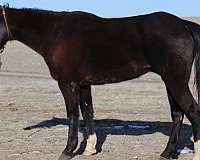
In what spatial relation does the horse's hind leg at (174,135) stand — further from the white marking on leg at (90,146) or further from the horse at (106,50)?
the white marking on leg at (90,146)

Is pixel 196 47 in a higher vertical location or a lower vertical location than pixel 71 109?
higher

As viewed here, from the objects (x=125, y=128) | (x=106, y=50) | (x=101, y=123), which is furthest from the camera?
(x=101, y=123)

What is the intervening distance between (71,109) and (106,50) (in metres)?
1.17

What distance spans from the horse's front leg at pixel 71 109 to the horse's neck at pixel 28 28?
811mm

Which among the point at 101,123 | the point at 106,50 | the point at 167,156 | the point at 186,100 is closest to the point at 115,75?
the point at 106,50

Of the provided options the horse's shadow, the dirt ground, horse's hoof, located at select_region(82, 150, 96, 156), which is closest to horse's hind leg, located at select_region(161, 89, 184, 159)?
the dirt ground

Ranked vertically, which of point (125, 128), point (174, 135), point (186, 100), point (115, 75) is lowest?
point (125, 128)

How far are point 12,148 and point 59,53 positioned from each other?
211 centimetres

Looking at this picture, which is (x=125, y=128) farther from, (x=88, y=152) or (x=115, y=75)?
(x=115, y=75)

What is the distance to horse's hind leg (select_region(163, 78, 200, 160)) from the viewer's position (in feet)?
25.8

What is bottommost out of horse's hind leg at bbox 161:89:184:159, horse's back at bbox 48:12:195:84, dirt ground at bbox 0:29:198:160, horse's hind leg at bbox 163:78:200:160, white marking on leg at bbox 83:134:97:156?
dirt ground at bbox 0:29:198:160

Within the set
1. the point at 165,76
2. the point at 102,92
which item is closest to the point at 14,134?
the point at 165,76

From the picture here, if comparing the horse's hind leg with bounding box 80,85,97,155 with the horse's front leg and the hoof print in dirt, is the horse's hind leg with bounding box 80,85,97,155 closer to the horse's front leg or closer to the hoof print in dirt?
the horse's front leg

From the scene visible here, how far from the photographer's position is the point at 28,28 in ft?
29.0
